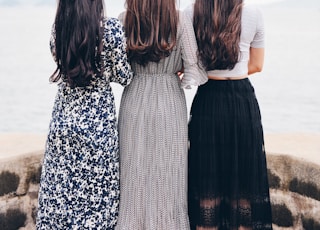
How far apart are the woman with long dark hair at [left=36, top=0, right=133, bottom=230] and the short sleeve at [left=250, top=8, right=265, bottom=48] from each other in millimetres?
634

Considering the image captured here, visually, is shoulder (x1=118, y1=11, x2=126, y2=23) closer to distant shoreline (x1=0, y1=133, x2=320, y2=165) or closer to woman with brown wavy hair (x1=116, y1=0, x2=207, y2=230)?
woman with brown wavy hair (x1=116, y1=0, x2=207, y2=230)

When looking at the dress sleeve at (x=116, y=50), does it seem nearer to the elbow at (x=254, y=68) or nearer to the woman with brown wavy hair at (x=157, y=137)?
the woman with brown wavy hair at (x=157, y=137)

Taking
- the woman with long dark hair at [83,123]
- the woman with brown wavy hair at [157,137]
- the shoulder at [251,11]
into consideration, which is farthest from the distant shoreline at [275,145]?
the shoulder at [251,11]

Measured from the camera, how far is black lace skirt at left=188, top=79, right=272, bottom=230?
2.53 meters

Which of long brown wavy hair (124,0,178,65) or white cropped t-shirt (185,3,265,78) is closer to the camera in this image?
long brown wavy hair (124,0,178,65)

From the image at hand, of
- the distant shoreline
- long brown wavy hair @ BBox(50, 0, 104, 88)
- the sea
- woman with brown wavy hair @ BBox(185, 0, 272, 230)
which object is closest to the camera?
long brown wavy hair @ BBox(50, 0, 104, 88)

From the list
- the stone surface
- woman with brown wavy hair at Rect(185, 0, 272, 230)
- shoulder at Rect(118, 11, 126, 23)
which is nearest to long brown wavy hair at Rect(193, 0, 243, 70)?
woman with brown wavy hair at Rect(185, 0, 272, 230)

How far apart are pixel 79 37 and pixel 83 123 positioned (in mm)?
380

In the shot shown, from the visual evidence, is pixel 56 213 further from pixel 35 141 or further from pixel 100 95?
pixel 35 141

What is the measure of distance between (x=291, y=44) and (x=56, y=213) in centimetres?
1215

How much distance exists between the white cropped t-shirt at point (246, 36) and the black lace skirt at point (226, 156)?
0.14 feet

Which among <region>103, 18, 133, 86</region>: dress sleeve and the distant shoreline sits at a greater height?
<region>103, 18, 133, 86</region>: dress sleeve

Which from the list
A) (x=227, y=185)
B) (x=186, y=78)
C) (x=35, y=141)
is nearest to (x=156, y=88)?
(x=186, y=78)

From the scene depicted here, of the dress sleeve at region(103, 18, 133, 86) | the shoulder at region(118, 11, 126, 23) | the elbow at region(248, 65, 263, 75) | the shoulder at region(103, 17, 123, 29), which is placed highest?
the shoulder at region(118, 11, 126, 23)
